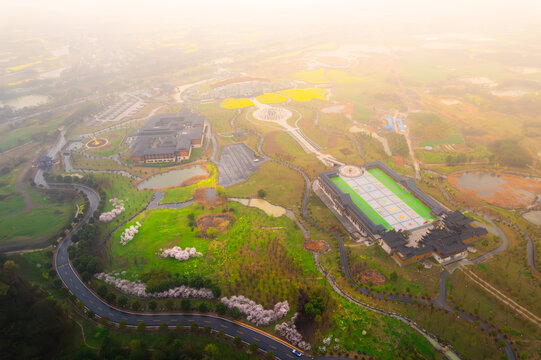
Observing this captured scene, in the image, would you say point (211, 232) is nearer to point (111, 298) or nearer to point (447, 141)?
point (111, 298)

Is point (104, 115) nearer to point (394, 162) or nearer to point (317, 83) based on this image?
point (317, 83)

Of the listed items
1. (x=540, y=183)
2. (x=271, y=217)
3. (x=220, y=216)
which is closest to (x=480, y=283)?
A: (x=271, y=217)

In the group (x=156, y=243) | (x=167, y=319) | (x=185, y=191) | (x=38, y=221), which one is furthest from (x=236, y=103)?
(x=167, y=319)

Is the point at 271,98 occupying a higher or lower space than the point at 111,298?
higher

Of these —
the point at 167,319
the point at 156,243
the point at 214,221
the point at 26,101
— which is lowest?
the point at 167,319

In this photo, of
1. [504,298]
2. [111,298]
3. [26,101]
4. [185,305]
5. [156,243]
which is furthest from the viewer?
[26,101]
